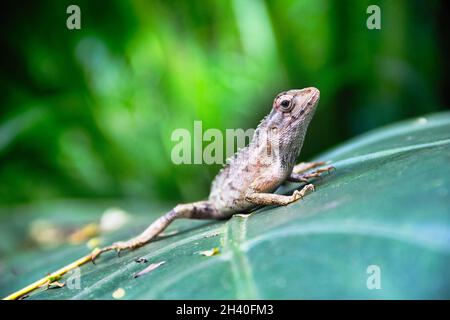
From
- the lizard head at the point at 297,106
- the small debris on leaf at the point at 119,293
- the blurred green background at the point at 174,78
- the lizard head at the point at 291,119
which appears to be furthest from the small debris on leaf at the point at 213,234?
the blurred green background at the point at 174,78

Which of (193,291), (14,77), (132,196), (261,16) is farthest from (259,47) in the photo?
(193,291)

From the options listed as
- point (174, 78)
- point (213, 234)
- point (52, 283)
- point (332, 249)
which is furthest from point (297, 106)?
point (174, 78)

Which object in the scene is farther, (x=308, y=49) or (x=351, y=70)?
(x=308, y=49)

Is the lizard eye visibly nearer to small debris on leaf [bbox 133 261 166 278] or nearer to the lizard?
the lizard

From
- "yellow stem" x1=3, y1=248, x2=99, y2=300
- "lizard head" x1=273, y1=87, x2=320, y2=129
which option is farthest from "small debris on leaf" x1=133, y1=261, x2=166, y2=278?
"lizard head" x1=273, y1=87, x2=320, y2=129

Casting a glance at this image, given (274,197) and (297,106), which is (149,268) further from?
(297,106)

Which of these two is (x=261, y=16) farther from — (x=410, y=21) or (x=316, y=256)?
(x=316, y=256)
